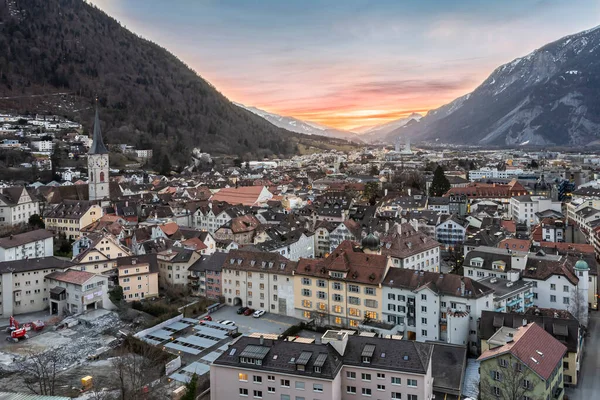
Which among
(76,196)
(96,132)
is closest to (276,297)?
(76,196)

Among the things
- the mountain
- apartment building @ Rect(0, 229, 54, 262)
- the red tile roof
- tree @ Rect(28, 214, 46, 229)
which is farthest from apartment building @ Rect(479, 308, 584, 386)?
the mountain

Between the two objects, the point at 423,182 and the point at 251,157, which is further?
the point at 251,157

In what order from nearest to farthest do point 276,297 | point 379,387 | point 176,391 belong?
point 379,387
point 176,391
point 276,297

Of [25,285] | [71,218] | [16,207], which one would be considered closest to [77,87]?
[16,207]

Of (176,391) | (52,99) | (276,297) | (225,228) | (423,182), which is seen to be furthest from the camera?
(52,99)

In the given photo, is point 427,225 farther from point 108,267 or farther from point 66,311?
point 66,311

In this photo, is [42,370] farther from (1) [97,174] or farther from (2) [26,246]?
(1) [97,174]

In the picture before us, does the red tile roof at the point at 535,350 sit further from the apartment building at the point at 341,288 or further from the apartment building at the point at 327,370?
the apartment building at the point at 341,288

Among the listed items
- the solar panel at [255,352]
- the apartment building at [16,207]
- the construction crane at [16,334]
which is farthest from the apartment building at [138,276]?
the apartment building at [16,207]
